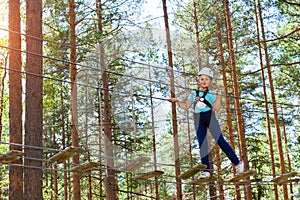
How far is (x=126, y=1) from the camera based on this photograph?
1141cm

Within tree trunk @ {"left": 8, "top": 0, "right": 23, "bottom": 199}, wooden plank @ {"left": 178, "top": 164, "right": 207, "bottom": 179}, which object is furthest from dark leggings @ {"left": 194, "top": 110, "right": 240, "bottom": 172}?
tree trunk @ {"left": 8, "top": 0, "right": 23, "bottom": 199}

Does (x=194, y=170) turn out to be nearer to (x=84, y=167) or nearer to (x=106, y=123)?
(x=84, y=167)

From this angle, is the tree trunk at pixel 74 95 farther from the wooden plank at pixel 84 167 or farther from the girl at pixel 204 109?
the girl at pixel 204 109

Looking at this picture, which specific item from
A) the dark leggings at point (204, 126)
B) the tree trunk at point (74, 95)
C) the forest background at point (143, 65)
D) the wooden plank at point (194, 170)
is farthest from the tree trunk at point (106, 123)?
the dark leggings at point (204, 126)

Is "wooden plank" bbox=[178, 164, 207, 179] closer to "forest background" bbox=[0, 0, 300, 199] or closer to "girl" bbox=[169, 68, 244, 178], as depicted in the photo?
"girl" bbox=[169, 68, 244, 178]

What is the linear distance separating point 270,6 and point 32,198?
28.7 feet

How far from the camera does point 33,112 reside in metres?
6.45

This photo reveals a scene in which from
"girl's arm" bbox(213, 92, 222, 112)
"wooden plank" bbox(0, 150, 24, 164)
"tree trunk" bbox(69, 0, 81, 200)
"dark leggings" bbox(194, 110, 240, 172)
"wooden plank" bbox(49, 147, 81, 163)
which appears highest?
"tree trunk" bbox(69, 0, 81, 200)

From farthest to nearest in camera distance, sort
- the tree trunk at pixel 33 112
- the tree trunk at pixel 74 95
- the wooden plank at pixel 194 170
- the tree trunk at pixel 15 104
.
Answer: the tree trunk at pixel 74 95 < the tree trunk at pixel 15 104 < the tree trunk at pixel 33 112 < the wooden plank at pixel 194 170

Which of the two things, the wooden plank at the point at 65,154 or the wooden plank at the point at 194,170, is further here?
the wooden plank at the point at 194,170

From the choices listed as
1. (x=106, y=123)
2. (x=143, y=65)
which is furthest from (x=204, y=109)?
(x=143, y=65)

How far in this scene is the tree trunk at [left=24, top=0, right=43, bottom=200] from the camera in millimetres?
6406

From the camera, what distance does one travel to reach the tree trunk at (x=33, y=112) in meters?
6.41

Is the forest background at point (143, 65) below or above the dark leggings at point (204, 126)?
above
